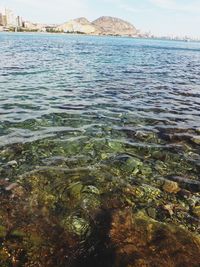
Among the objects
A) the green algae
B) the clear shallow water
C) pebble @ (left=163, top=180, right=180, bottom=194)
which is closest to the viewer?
the green algae

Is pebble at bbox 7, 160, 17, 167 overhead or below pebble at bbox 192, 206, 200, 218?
below

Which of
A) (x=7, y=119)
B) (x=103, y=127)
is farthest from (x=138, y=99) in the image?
(x=7, y=119)

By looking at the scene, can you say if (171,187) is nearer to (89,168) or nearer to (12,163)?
(89,168)

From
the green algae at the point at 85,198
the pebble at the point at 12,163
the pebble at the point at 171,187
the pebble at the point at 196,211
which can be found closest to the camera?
the green algae at the point at 85,198

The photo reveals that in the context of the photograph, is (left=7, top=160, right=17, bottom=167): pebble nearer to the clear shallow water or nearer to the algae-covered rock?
Answer: the clear shallow water

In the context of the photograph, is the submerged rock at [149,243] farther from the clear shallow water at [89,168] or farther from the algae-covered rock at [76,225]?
the algae-covered rock at [76,225]

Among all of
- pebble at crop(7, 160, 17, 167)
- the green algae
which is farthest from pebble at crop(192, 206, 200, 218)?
pebble at crop(7, 160, 17, 167)

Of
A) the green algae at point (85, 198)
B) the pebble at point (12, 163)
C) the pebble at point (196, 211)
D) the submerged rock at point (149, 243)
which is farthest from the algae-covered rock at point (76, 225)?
Result: the pebble at point (12, 163)

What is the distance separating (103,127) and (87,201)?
5.79 m

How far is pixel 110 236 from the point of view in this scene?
596 centimetres

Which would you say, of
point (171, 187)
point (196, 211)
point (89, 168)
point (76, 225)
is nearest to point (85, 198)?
point (76, 225)

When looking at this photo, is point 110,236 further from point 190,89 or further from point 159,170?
point 190,89

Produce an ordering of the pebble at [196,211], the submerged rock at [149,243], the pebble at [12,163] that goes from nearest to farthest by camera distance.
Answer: the submerged rock at [149,243] < the pebble at [196,211] < the pebble at [12,163]

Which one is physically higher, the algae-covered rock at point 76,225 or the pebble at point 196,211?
the algae-covered rock at point 76,225
